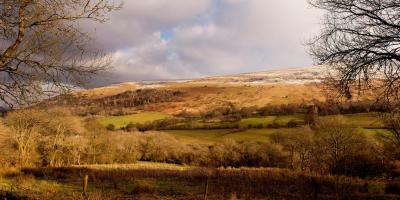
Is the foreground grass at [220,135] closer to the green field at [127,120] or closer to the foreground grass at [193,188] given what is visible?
the green field at [127,120]

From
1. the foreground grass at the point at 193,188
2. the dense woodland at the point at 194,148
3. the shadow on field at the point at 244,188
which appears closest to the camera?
the foreground grass at the point at 193,188

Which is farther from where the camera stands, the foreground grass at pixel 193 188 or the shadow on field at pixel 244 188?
the shadow on field at pixel 244 188

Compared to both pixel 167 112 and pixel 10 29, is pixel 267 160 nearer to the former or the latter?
pixel 10 29

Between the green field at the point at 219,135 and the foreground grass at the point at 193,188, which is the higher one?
the foreground grass at the point at 193,188

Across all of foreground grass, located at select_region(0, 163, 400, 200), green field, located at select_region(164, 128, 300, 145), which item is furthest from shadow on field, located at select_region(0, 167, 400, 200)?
green field, located at select_region(164, 128, 300, 145)

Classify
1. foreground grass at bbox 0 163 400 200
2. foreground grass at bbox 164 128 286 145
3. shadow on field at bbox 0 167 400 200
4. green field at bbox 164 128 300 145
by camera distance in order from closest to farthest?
1. foreground grass at bbox 0 163 400 200
2. shadow on field at bbox 0 167 400 200
3. green field at bbox 164 128 300 145
4. foreground grass at bbox 164 128 286 145

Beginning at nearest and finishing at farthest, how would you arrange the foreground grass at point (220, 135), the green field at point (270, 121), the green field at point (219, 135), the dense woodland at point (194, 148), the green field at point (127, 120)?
the dense woodland at point (194, 148) → the green field at point (219, 135) → the foreground grass at point (220, 135) → the green field at point (270, 121) → the green field at point (127, 120)

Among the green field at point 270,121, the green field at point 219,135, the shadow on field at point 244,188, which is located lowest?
the green field at point 219,135

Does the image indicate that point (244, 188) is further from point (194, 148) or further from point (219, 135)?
point (219, 135)

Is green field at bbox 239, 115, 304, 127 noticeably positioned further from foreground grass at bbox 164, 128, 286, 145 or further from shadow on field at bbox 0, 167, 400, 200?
shadow on field at bbox 0, 167, 400, 200

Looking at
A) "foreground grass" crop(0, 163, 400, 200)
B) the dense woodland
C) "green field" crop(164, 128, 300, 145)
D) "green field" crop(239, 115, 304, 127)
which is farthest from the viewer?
"green field" crop(239, 115, 304, 127)

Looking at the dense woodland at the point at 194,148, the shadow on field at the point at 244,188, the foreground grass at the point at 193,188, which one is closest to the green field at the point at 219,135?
the dense woodland at the point at 194,148

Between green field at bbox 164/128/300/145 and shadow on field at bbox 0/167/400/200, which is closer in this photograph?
shadow on field at bbox 0/167/400/200

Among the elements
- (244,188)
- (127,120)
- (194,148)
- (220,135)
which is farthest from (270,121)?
(244,188)
